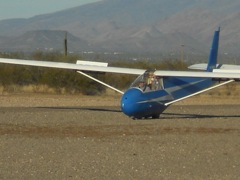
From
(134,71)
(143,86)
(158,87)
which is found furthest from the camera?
(134,71)

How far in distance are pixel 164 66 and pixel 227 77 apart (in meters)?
31.2

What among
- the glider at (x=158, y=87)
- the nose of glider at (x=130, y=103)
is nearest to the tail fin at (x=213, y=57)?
the glider at (x=158, y=87)

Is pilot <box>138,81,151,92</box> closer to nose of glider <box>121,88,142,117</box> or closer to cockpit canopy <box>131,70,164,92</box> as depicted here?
cockpit canopy <box>131,70,164,92</box>

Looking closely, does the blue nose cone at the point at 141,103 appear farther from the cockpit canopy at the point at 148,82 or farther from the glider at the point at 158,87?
the cockpit canopy at the point at 148,82

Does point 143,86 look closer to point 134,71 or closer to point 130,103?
point 130,103

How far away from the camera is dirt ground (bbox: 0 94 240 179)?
A: 14336 millimetres

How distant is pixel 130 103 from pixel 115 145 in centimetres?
726

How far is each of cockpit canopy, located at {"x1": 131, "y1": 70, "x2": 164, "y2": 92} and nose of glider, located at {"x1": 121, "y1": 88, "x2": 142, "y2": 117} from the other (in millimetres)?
469

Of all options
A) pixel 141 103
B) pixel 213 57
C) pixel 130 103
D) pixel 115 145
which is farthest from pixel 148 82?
pixel 213 57

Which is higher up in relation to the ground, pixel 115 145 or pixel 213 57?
pixel 213 57

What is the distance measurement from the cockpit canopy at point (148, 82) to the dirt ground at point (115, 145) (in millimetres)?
1086

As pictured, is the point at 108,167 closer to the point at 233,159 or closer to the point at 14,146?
the point at 233,159

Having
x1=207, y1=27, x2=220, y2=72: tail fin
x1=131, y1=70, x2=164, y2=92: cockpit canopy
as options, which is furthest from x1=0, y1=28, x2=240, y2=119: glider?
x1=207, y1=27, x2=220, y2=72: tail fin

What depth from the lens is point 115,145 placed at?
18.7 metres
